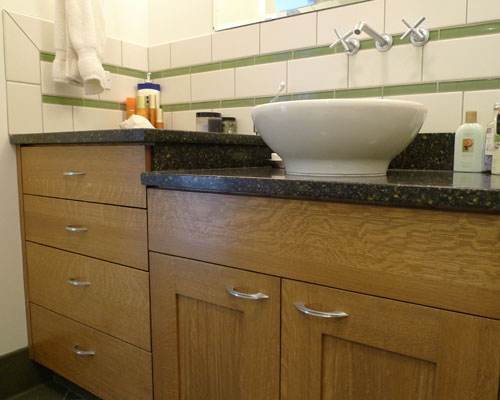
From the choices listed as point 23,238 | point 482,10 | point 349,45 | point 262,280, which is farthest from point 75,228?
point 482,10

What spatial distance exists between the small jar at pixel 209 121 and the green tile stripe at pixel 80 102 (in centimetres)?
43

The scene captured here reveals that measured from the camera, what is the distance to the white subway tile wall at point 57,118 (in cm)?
140

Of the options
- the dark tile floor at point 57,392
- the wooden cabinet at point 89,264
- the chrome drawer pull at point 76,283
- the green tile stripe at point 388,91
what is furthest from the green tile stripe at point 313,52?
the dark tile floor at point 57,392

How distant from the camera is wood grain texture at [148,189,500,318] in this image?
54 cm

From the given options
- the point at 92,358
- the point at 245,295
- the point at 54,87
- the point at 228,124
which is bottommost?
the point at 92,358

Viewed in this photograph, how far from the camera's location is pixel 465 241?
54 cm

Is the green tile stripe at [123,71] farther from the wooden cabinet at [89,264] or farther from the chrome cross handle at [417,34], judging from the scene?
the chrome cross handle at [417,34]

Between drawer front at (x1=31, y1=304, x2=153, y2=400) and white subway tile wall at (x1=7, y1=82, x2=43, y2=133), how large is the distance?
604 mm

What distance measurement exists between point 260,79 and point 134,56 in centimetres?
62

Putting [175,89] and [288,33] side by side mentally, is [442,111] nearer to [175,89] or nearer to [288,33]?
[288,33]

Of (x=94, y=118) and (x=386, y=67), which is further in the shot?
(x=94, y=118)

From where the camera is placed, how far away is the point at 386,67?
1138 millimetres

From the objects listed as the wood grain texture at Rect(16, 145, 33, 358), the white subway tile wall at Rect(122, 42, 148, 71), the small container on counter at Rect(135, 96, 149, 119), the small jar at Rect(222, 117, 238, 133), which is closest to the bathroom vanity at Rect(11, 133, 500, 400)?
the wood grain texture at Rect(16, 145, 33, 358)

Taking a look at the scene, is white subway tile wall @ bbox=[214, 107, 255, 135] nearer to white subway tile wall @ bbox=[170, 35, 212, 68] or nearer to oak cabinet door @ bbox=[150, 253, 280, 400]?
white subway tile wall @ bbox=[170, 35, 212, 68]
